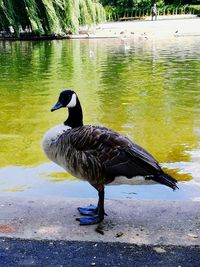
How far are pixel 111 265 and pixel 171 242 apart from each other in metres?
0.58

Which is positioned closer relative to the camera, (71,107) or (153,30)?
(71,107)

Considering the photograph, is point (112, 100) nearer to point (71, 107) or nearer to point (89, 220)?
point (71, 107)

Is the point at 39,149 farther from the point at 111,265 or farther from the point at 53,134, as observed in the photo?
the point at 111,265

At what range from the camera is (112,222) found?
3914 mm

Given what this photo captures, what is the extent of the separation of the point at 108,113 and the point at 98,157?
7.09 meters

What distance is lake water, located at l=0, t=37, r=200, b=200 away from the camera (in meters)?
6.38

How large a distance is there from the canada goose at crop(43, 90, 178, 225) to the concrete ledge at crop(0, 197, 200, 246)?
0.17 meters

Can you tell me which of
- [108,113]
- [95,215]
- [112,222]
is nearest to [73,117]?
[95,215]

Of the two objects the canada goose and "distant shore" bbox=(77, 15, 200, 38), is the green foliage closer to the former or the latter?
the canada goose

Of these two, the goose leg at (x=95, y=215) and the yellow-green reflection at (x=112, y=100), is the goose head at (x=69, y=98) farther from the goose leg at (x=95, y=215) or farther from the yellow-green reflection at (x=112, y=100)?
the yellow-green reflection at (x=112, y=100)

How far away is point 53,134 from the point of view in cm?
405

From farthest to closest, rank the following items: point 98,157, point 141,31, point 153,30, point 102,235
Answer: point 153,30 < point 141,31 < point 98,157 < point 102,235

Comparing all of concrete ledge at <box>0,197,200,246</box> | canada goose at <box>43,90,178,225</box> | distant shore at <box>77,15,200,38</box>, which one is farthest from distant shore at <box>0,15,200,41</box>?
canada goose at <box>43,90,178,225</box>

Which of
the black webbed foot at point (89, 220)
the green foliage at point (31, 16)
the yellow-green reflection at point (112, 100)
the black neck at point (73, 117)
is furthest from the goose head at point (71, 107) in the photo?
the green foliage at point (31, 16)
